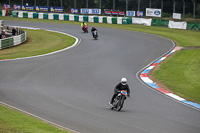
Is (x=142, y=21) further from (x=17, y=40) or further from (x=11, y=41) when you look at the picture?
(x=11, y=41)

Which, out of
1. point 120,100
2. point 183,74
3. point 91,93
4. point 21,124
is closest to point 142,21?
point 183,74

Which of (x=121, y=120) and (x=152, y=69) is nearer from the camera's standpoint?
(x=121, y=120)

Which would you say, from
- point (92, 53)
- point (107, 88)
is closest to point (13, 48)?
point (92, 53)

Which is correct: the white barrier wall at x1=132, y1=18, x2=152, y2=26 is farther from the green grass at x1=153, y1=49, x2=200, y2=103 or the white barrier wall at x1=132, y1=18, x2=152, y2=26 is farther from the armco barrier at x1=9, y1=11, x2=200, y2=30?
the green grass at x1=153, y1=49, x2=200, y2=103

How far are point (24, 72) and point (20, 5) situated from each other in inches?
2186

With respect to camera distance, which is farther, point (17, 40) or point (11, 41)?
point (17, 40)

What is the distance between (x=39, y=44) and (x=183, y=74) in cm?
1794

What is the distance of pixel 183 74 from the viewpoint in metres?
23.6

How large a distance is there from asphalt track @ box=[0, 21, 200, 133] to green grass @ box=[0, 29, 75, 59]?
2478mm

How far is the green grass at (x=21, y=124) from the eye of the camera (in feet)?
34.7

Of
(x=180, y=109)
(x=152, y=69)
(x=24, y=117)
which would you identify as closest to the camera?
(x=24, y=117)

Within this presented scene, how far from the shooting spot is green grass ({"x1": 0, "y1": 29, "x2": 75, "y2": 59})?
30955 mm

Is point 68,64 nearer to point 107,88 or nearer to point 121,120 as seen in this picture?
point 107,88

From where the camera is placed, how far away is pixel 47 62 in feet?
86.8
